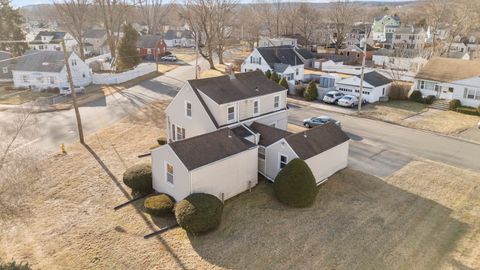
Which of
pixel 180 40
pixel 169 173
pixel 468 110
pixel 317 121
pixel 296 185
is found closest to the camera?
pixel 296 185

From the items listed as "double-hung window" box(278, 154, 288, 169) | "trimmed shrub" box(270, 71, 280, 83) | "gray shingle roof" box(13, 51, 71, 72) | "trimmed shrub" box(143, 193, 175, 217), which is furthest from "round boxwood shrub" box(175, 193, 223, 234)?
"gray shingle roof" box(13, 51, 71, 72)

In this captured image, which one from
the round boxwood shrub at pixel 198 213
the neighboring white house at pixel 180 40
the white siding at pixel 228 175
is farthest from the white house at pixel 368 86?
the neighboring white house at pixel 180 40

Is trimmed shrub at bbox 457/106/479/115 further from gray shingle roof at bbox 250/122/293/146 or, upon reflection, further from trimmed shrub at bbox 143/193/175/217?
trimmed shrub at bbox 143/193/175/217

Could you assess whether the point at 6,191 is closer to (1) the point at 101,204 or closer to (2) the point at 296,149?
(1) the point at 101,204

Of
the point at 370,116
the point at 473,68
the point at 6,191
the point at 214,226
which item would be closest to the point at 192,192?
the point at 214,226

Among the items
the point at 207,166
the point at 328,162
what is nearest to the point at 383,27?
the point at 328,162

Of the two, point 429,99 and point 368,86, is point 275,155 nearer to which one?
point 368,86

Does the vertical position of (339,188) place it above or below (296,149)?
below

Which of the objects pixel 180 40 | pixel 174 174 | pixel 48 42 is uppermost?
pixel 180 40
